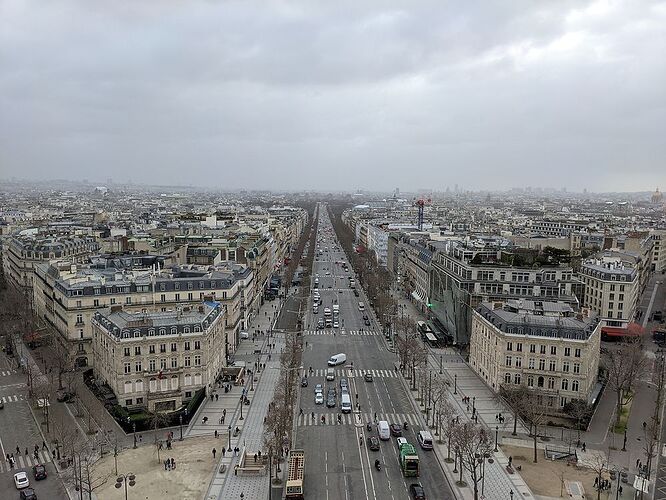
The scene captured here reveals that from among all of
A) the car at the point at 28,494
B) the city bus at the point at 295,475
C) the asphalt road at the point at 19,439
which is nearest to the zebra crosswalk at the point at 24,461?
the asphalt road at the point at 19,439

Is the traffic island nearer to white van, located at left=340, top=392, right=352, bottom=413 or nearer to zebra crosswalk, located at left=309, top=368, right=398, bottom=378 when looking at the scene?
white van, located at left=340, top=392, right=352, bottom=413

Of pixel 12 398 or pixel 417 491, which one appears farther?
pixel 12 398

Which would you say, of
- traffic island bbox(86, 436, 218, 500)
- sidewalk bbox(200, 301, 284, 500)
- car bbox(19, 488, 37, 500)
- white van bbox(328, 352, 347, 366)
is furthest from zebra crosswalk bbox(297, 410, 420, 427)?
car bbox(19, 488, 37, 500)

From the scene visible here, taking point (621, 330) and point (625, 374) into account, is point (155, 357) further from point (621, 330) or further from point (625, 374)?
point (621, 330)

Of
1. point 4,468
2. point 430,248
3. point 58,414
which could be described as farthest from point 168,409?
point 430,248

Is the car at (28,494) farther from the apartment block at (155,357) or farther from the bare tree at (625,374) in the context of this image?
the bare tree at (625,374)

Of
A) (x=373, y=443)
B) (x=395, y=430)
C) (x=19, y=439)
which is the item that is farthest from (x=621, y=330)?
(x=19, y=439)

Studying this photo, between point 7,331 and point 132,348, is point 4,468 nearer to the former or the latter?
point 132,348
